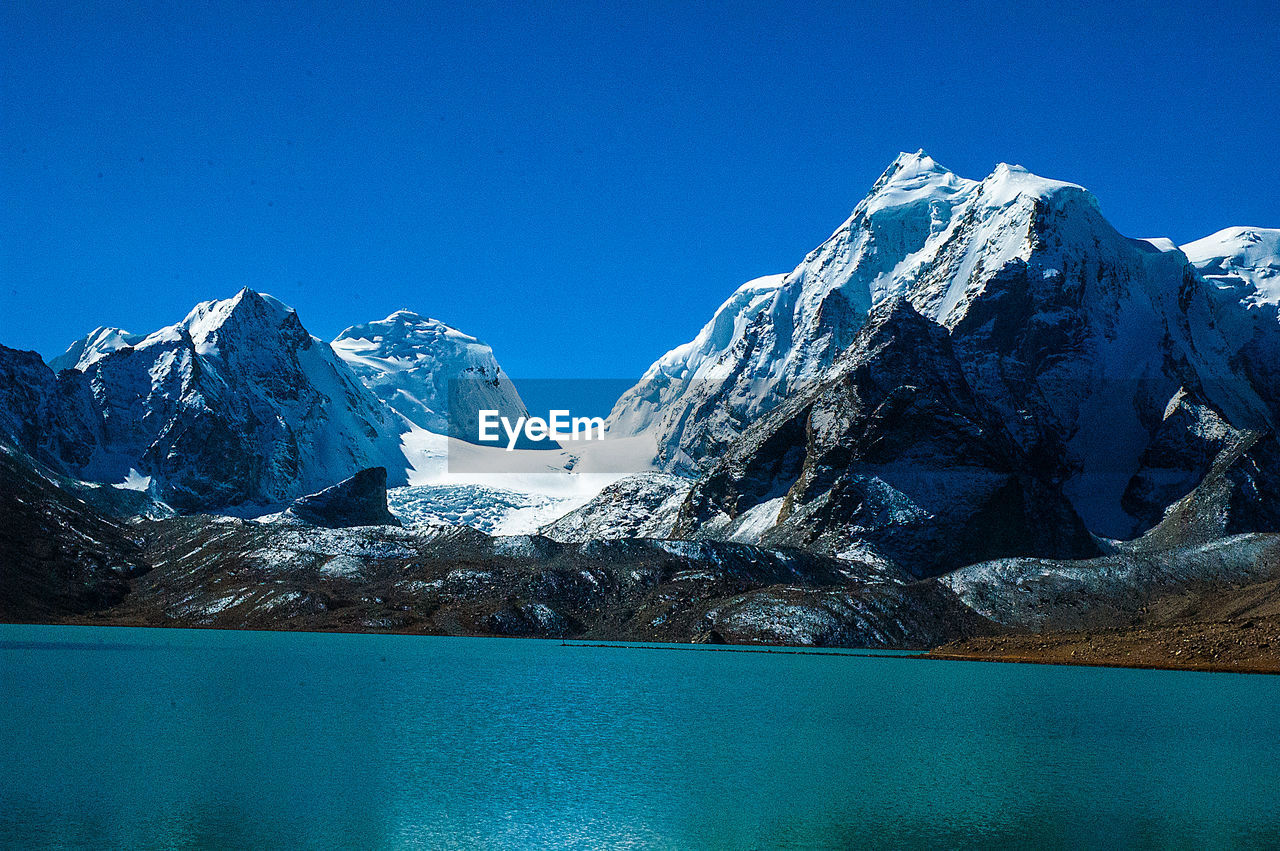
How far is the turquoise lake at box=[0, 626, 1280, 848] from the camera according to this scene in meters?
33.9

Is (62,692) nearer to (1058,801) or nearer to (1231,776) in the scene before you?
(1058,801)

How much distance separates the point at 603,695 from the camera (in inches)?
3184

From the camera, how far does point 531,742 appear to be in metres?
53.8

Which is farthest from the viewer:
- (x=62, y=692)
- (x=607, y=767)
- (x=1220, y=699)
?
(x=1220, y=699)

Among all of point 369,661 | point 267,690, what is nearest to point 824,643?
point 369,661

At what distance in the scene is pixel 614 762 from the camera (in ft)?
157

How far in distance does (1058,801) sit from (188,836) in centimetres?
3002

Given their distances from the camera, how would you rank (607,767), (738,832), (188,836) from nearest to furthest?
(188,836) → (738,832) → (607,767)

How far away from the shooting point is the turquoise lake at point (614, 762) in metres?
33.9

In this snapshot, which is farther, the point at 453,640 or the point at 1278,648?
the point at 453,640

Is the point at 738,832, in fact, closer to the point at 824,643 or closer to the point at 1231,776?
the point at 1231,776

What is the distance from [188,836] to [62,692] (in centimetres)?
4636

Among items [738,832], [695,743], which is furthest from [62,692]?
[738,832]

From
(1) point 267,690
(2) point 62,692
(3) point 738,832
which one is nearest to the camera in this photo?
(3) point 738,832
